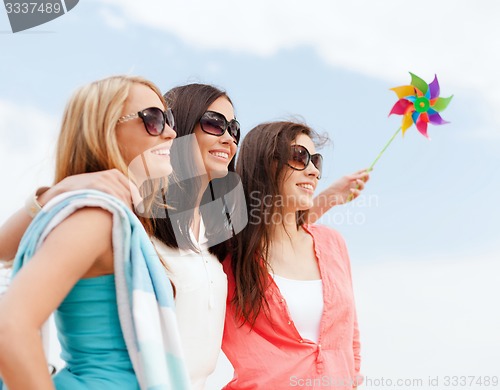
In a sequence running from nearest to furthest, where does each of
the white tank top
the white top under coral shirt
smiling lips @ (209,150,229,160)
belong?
1. the white top under coral shirt
2. the white tank top
3. smiling lips @ (209,150,229,160)

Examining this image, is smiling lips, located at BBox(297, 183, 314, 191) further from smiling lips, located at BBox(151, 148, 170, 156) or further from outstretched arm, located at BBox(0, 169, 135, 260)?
outstretched arm, located at BBox(0, 169, 135, 260)

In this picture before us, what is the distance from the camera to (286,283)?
3.55 meters

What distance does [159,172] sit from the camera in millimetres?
2447

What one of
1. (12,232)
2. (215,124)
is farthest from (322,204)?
(12,232)

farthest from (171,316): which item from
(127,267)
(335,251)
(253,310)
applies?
(335,251)

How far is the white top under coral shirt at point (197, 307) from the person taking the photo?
2.93 metres

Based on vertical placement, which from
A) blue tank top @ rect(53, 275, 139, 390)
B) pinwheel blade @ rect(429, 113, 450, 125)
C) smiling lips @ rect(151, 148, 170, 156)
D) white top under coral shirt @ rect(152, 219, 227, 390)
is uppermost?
smiling lips @ rect(151, 148, 170, 156)

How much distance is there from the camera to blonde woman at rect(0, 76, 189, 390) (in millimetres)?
1677

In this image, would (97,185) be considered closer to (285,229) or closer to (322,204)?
(285,229)

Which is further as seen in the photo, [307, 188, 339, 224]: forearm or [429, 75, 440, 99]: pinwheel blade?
[429, 75, 440, 99]: pinwheel blade

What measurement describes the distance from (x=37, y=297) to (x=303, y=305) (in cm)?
209

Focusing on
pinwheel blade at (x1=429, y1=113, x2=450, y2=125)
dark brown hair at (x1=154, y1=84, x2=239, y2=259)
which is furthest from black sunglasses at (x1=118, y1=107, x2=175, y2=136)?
pinwheel blade at (x1=429, y1=113, x2=450, y2=125)

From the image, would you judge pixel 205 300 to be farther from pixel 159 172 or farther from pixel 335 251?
pixel 335 251

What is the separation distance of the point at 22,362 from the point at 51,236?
0.36 meters
